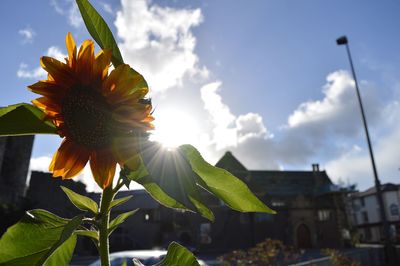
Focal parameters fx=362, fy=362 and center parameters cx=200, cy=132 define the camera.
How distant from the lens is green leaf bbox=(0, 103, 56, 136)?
1.95 ft

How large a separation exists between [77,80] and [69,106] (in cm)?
5

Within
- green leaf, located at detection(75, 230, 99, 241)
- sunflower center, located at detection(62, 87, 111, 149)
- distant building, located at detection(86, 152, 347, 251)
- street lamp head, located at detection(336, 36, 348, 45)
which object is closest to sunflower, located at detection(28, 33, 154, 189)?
sunflower center, located at detection(62, 87, 111, 149)

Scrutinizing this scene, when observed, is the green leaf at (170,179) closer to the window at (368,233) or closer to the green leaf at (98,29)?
the green leaf at (98,29)

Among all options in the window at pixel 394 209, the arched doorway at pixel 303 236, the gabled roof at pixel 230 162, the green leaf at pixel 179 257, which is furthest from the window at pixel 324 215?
the green leaf at pixel 179 257

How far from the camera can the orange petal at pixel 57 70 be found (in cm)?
62

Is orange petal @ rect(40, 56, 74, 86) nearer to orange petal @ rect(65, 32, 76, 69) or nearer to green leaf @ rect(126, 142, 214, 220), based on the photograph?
orange petal @ rect(65, 32, 76, 69)

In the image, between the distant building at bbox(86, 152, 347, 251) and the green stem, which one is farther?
the distant building at bbox(86, 152, 347, 251)

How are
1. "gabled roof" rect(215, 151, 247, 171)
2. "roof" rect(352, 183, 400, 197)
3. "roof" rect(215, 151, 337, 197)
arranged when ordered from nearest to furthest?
"gabled roof" rect(215, 151, 247, 171)
"roof" rect(215, 151, 337, 197)
"roof" rect(352, 183, 400, 197)

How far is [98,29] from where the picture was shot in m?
0.66

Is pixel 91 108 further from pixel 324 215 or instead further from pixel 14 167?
pixel 324 215

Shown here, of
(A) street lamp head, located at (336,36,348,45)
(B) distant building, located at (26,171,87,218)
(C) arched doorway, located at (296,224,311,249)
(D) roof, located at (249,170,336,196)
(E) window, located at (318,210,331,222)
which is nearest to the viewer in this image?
(A) street lamp head, located at (336,36,348,45)

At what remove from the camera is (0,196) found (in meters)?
28.2

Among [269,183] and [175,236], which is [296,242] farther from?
[175,236]

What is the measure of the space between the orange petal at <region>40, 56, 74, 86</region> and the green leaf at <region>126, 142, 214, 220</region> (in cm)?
19
